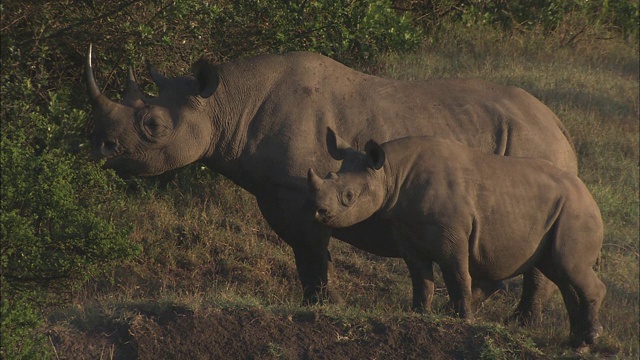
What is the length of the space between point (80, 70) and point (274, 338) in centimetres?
572

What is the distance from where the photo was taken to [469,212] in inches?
340

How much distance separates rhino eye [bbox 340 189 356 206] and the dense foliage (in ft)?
5.51

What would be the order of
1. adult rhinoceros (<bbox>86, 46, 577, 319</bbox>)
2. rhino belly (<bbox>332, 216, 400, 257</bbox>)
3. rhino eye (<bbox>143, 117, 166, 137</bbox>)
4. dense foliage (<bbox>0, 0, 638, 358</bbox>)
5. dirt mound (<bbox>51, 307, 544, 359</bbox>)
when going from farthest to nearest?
rhino eye (<bbox>143, 117, 166, 137</bbox>) → adult rhinoceros (<bbox>86, 46, 577, 319</bbox>) → rhino belly (<bbox>332, 216, 400, 257</bbox>) → dense foliage (<bbox>0, 0, 638, 358</bbox>) → dirt mound (<bbox>51, 307, 544, 359</bbox>)

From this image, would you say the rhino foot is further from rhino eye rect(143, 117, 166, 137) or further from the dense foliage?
rhino eye rect(143, 117, 166, 137)

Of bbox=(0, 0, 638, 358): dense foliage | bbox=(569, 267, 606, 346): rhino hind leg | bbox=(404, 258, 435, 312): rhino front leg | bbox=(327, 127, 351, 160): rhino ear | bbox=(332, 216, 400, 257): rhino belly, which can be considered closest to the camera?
bbox=(0, 0, 638, 358): dense foliage

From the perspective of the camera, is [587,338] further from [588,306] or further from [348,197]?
[348,197]

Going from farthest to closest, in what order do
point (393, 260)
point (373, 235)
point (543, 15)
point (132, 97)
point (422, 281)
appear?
point (543, 15) → point (393, 260) → point (132, 97) → point (373, 235) → point (422, 281)

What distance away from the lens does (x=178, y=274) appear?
38.1 ft

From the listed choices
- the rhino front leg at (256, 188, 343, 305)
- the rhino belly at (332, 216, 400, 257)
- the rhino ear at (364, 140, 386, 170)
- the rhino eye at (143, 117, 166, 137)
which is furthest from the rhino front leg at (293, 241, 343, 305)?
the rhino eye at (143, 117, 166, 137)

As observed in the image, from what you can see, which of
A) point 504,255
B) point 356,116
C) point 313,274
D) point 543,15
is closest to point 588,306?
point 504,255

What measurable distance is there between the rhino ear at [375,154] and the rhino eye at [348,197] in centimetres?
25

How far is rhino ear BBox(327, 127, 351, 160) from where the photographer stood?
8.71 m

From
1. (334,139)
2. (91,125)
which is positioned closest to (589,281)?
(334,139)

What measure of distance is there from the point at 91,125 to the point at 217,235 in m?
1.79
